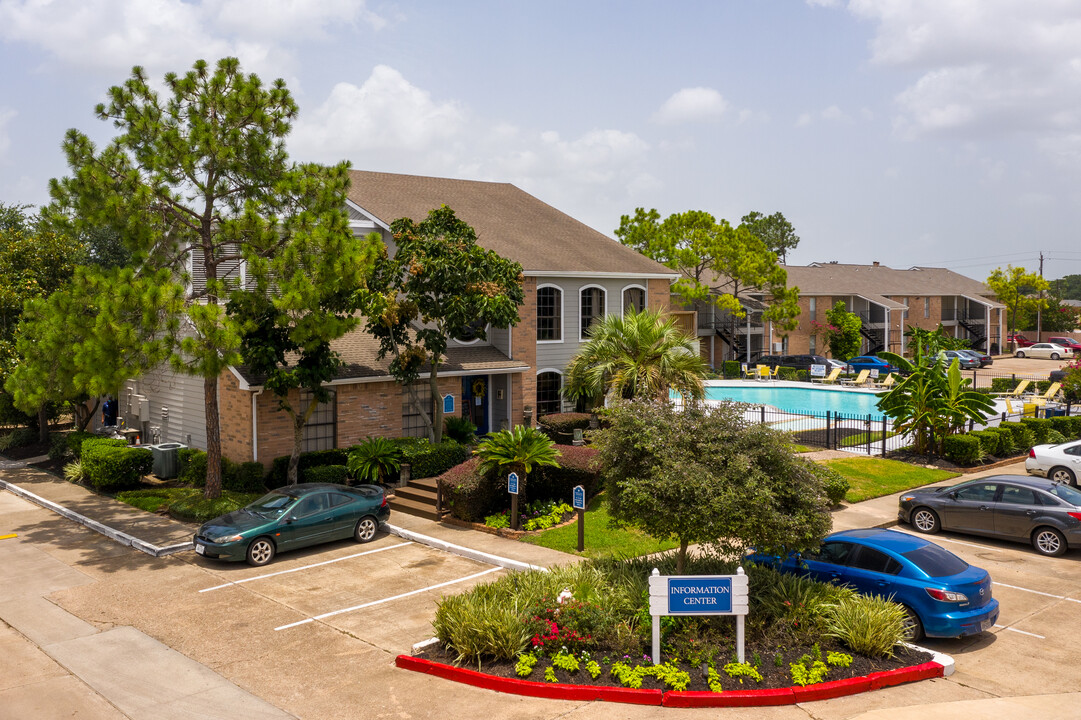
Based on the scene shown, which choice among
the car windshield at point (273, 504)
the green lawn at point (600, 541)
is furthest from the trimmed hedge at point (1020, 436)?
the car windshield at point (273, 504)

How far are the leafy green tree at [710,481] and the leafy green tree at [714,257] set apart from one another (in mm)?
36386

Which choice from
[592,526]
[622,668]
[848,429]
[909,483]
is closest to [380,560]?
[592,526]

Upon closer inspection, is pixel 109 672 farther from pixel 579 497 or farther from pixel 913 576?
pixel 913 576

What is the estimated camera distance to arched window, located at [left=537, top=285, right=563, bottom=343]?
1131 inches

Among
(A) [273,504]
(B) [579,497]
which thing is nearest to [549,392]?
(B) [579,497]

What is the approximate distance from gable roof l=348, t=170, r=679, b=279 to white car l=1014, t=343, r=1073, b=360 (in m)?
49.0

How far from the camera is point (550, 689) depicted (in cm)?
1012

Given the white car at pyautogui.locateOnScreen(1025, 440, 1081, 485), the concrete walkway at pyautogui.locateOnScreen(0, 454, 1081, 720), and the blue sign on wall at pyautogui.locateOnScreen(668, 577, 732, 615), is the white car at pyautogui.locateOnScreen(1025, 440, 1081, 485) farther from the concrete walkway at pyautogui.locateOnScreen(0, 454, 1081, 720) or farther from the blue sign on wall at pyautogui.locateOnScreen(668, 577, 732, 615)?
the blue sign on wall at pyautogui.locateOnScreen(668, 577, 732, 615)

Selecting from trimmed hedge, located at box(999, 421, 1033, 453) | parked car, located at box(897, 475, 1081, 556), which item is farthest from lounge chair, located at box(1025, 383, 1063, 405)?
parked car, located at box(897, 475, 1081, 556)

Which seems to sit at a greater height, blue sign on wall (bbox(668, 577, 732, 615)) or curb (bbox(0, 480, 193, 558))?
blue sign on wall (bbox(668, 577, 732, 615))

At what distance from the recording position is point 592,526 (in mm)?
18172

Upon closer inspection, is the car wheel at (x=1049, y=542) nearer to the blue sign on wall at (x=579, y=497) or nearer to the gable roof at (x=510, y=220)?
the blue sign on wall at (x=579, y=497)

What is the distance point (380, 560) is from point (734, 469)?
26.8ft

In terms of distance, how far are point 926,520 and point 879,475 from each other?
5.13 meters
